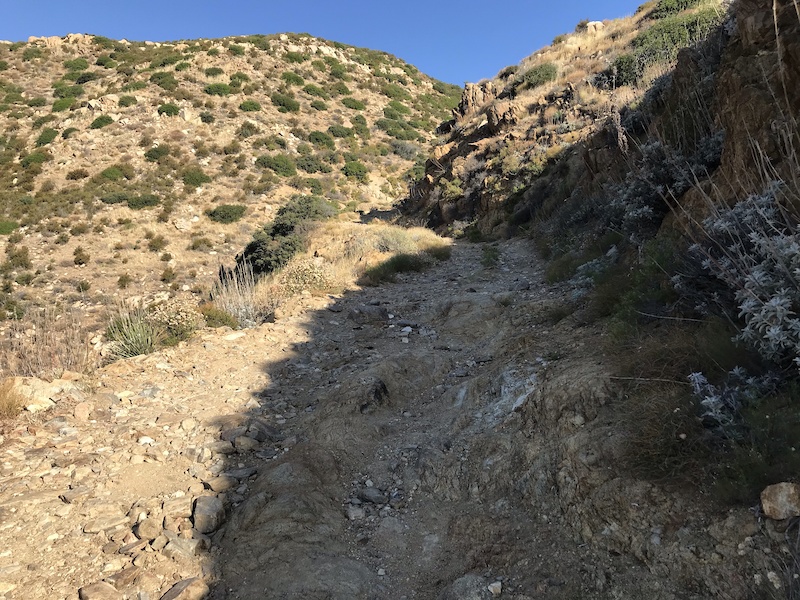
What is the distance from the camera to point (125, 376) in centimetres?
560

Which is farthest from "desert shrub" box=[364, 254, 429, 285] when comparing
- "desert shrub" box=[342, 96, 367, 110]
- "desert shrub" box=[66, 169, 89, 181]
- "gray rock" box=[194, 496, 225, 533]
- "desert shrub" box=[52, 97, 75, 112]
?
"desert shrub" box=[52, 97, 75, 112]

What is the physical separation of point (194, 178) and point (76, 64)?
16.8m

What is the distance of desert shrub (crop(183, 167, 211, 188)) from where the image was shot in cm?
2296

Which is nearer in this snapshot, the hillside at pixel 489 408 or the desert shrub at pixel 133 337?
the hillside at pixel 489 408

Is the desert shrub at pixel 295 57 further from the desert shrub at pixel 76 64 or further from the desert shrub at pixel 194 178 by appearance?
the desert shrub at pixel 194 178

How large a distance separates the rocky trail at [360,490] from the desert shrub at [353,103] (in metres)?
31.6

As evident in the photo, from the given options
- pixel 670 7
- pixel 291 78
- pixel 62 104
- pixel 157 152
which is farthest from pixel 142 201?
pixel 670 7

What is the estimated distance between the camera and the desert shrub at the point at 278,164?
2539 cm

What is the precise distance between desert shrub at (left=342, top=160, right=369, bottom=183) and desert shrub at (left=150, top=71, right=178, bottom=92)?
1176 cm

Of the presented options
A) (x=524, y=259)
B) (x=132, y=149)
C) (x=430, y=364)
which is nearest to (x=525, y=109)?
(x=524, y=259)

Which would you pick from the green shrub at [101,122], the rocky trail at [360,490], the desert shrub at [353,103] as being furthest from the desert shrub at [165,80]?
the rocky trail at [360,490]

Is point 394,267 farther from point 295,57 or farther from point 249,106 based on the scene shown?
point 295,57

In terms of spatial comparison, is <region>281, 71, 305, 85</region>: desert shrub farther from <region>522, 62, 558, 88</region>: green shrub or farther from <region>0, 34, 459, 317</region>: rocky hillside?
<region>522, 62, 558, 88</region>: green shrub

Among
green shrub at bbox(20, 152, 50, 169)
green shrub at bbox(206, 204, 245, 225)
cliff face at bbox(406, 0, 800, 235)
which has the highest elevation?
green shrub at bbox(20, 152, 50, 169)
